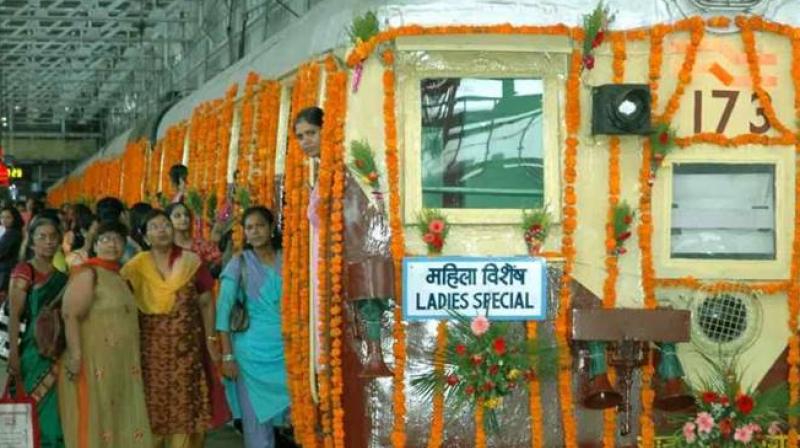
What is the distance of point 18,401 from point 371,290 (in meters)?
2.38

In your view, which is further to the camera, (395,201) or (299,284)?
(299,284)

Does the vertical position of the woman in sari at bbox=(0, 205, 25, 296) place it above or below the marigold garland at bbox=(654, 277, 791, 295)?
above

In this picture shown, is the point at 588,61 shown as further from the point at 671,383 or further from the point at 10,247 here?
the point at 10,247

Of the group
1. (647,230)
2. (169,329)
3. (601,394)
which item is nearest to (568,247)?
(647,230)

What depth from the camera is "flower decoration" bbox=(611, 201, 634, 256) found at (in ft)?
17.4

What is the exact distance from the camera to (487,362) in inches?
207

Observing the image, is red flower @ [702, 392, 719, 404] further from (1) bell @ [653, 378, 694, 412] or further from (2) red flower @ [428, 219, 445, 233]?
(2) red flower @ [428, 219, 445, 233]

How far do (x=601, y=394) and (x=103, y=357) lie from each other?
8.09 feet

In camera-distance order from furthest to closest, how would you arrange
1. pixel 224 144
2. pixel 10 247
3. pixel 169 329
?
pixel 10 247 → pixel 224 144 → pixel 169 329

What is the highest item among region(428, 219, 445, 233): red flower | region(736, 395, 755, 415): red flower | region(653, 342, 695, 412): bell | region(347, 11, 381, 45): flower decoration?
region(347, 11, 381, 45): flower decoration

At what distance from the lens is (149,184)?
13.1 m

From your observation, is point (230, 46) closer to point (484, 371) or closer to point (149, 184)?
point (149, 184)

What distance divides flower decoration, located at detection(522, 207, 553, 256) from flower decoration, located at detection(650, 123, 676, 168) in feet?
1.57

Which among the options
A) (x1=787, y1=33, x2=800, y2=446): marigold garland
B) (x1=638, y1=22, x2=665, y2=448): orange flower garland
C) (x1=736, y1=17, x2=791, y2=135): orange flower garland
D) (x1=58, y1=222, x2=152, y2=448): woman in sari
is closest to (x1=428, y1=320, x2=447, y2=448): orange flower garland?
(x1=638, y1=22, x2=665, y2=448): orange flower garland
